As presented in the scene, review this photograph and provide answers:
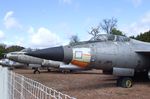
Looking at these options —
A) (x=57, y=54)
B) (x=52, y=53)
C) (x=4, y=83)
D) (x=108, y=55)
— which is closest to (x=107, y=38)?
(x=108, y=55)

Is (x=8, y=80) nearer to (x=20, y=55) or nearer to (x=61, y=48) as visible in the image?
(x=61, y=48)

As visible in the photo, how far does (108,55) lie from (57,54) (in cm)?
220

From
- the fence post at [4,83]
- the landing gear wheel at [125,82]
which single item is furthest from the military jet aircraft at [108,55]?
the fence post at [4,83]

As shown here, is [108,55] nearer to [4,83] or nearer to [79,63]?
[79,63]

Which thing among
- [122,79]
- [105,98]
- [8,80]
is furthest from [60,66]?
[8,80]

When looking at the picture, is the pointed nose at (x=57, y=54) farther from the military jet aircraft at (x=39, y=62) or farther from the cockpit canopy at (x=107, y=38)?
the military jet aircraft at (x=39, y=62)

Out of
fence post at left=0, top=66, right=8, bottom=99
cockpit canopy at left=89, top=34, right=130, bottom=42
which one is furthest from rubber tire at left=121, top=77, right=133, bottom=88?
fence post at left=0, top=66, right=8, bottom=99

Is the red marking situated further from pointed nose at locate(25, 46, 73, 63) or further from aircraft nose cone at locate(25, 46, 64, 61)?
aircraft nose cone at locate(25, 46, 64, 61)

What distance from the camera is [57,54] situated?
12.2 meters

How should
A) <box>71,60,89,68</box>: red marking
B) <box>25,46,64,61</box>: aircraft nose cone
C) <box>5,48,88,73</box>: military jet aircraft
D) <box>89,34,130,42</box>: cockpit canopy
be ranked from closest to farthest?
<box>25,46,64,61</box>: aircraft nose cone < <box>71,60,89,68</box>: red marking < <box>89,34,130,42</box>: cockpit canopy < <box>5,48,88,73</box>: military jet aircraft

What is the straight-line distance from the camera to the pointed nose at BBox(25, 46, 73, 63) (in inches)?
→ 480

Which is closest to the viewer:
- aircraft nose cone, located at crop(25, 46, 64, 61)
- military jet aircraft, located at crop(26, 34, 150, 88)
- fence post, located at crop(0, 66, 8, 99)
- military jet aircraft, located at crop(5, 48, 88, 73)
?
fence post, located at crop(0, 66, 8, 99)

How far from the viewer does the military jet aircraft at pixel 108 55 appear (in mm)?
12391

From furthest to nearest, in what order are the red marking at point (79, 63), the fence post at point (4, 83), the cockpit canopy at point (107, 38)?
the cockpit canopy at point (107, 38) → the red marking at point (79, 63) → the fence post at point (4, 83)
